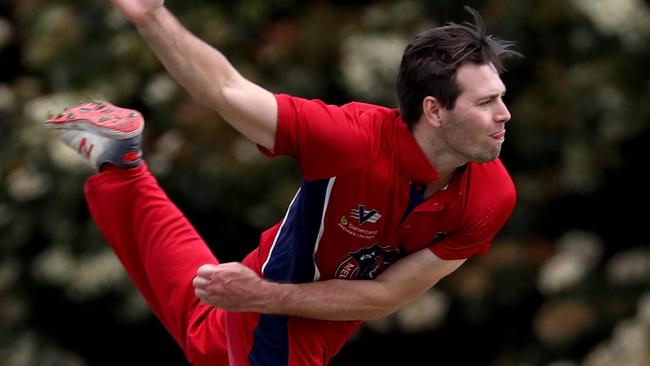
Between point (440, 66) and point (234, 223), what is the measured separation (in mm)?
3797

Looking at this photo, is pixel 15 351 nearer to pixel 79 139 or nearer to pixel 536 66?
pixel 536 66

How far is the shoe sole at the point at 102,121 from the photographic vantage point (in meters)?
4.57

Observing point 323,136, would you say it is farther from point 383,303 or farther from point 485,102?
point 383,303

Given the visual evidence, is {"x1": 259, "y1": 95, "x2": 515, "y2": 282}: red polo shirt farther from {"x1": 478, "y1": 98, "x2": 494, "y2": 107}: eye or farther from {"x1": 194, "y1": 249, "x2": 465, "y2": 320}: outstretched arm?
{"x1": 478, "y1": 98, "x2": 494, "y2": 107}: eye

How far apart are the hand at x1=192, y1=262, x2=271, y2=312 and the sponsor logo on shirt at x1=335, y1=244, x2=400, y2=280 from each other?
0.74 ft

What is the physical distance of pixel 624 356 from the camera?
645 centimetres

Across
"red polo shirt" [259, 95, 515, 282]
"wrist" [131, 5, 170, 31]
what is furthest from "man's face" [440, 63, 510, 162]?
"wrist" [131, 5, 170, 31]

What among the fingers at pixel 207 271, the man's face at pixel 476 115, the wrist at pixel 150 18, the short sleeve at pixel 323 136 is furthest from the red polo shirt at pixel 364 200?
the wrist at pixel 150 18

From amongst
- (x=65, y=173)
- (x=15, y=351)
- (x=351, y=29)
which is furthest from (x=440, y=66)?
(x=15, y=351)

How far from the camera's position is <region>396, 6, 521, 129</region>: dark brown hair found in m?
4.05

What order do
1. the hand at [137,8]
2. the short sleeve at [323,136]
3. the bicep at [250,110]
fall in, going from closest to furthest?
the hand at [137,8] → the bicep at [250,110] → the short sleeve at [323,136]

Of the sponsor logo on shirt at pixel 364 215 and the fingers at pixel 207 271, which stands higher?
the sponsor logo on shirt at pixel 364 215

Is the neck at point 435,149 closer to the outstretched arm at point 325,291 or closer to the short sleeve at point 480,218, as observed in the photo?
the short sleeve at point 480,218

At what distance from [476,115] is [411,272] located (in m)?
0.53
